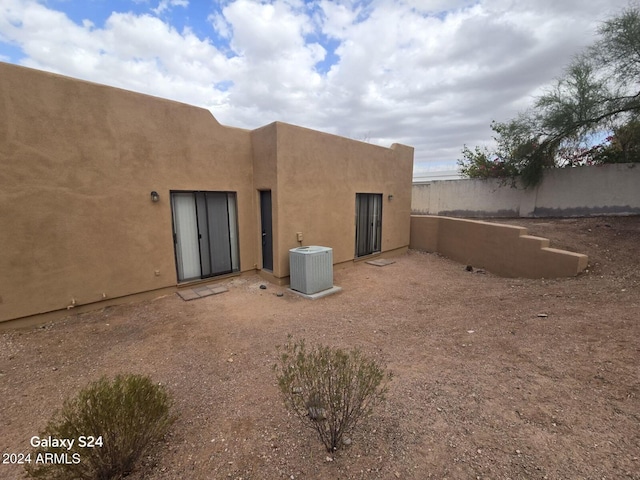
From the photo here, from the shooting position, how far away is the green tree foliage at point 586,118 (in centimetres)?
741

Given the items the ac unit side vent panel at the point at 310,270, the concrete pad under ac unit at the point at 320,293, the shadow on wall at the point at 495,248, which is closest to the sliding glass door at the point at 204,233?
the ac unit side vent panel at the point at 310,270

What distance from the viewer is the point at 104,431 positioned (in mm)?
1847

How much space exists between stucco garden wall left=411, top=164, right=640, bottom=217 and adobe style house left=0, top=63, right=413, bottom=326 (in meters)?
7.62

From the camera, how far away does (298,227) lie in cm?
682

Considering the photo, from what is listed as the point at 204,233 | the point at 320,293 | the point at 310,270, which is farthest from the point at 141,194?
the point at 320,293

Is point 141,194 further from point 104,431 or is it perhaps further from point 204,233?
point 104,431

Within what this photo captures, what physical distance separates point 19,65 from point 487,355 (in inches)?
310

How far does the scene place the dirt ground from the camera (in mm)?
2002

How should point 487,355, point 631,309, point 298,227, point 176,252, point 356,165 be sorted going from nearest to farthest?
1. point 487,355
2. point 631,309
3. point 176,252
4. point 298,227
5. point 356,165

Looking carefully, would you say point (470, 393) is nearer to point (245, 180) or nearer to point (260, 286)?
point (260, 286)

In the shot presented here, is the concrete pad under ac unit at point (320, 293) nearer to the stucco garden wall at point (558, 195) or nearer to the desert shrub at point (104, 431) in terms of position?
the desert shrub at point (104, 431)

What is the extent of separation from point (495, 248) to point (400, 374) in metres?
6.51

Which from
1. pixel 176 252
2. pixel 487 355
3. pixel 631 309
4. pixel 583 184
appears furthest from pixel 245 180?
pixel 583 184

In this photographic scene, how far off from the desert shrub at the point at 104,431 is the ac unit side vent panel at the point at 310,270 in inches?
154
